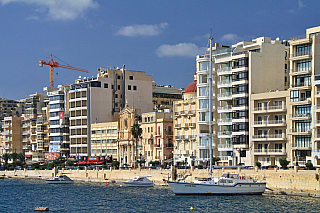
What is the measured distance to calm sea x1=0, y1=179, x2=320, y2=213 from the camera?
68000mm

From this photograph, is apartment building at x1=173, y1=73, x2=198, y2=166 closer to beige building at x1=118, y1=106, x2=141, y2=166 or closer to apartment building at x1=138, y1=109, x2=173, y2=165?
apartment building at x1=138, y1=109, x2=173, y2=165

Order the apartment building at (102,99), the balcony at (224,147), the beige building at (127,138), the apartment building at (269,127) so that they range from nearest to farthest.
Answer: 1. the apartment building at (269,127)
2. the balcony at (224,147)
3. the beige building at (127,138)
4. the apartment building at (102,99)

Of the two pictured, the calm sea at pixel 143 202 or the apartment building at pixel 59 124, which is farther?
the apartment building at pixel 59 124

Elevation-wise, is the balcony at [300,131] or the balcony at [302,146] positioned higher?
the balcony at [300,131]

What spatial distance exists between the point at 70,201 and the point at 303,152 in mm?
41911

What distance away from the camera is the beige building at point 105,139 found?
14950cm

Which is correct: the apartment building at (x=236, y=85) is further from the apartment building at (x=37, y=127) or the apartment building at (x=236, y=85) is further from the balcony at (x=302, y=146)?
the apartment building at (x=37, y=127)

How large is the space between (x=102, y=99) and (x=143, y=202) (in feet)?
279

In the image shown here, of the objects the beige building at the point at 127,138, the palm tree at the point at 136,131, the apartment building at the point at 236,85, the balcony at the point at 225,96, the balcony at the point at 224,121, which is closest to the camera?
the apartment building at the point at 236,85

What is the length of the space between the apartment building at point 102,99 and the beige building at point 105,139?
377cm

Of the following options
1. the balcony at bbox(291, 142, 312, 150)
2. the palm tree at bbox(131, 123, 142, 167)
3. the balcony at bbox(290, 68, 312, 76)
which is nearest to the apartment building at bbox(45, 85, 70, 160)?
the palm tree at bbox(131, 123, 142, 167)

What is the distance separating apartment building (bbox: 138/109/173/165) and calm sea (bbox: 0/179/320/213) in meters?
33.8

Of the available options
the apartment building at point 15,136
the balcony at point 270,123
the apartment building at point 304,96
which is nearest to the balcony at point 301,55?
the apartment building at point 304,96

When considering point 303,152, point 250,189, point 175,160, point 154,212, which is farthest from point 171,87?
point 154,212
